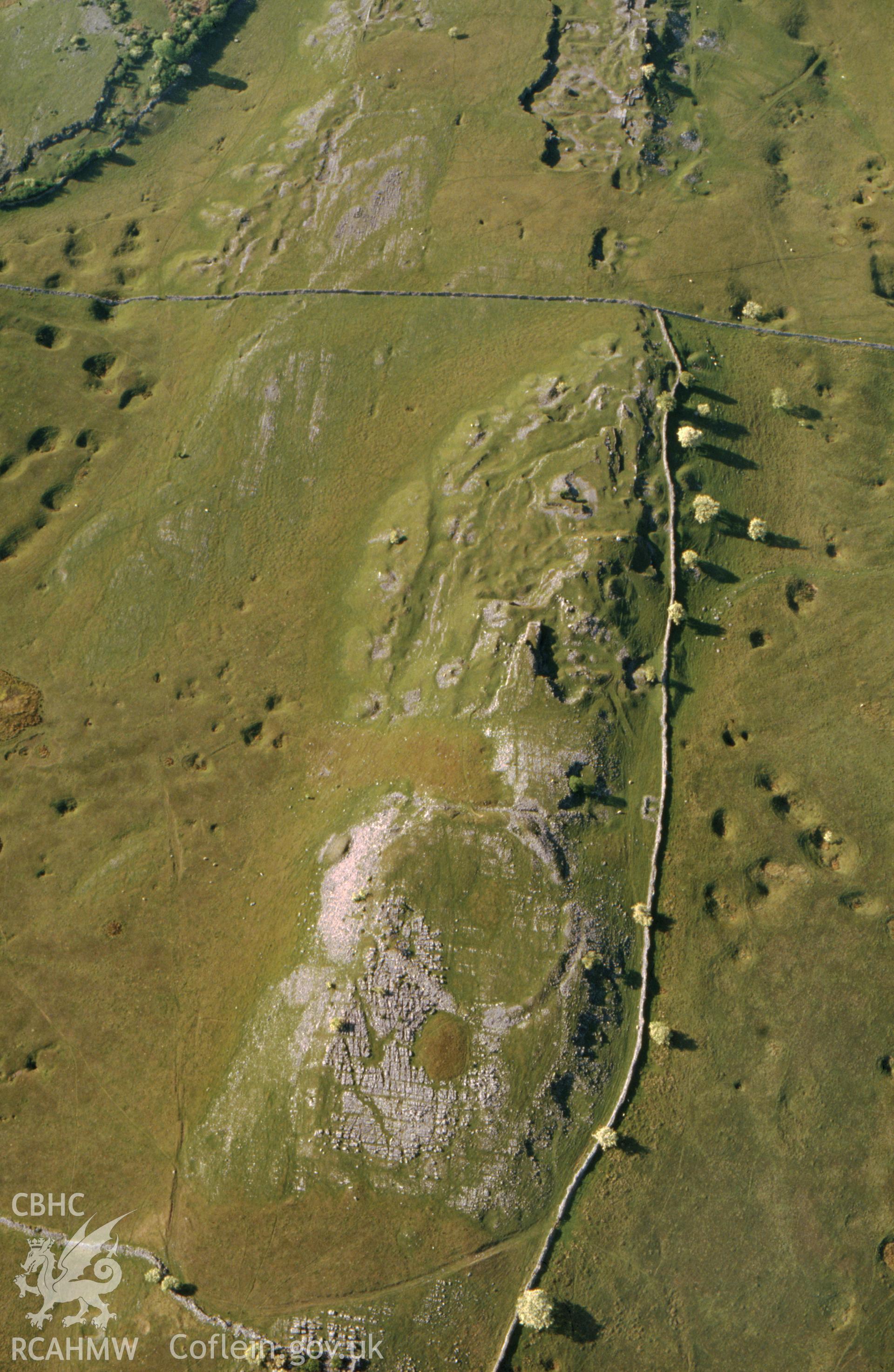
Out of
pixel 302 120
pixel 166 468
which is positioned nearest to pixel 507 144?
pixel 302 120

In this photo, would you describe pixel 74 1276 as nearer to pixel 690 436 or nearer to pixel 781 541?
pixel 781 541

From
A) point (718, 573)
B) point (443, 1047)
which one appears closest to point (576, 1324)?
point (443, 1047)

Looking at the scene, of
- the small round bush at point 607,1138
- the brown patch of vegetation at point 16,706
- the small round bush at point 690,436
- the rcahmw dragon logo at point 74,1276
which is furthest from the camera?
the small round bush at point 690,436

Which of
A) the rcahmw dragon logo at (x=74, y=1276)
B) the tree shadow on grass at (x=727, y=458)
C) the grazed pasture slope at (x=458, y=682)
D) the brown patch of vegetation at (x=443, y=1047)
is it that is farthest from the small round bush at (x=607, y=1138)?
the tree shadow on grass at (x=727, y=458)

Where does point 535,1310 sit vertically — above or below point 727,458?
below

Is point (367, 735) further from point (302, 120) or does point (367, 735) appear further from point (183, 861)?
point (302, 120)

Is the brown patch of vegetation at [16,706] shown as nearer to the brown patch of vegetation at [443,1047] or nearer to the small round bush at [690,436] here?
the brown patch of vegetation at [443,1047]

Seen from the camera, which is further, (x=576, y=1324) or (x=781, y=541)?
(x=781, y=541)
